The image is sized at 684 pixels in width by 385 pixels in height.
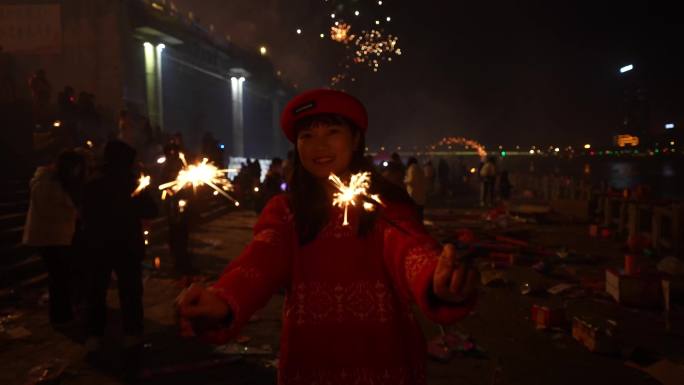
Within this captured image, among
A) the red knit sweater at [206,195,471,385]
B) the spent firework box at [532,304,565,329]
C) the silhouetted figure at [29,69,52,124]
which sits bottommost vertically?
the spent firework box at [532,304,565,329]

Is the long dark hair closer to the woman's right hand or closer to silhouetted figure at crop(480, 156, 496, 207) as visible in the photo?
the woman's right hand

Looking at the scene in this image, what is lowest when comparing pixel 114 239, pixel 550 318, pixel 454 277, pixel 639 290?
pixel 550 318

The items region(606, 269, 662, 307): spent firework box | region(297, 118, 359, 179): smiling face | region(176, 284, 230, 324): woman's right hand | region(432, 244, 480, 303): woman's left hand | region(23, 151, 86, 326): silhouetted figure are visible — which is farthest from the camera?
region(606, 269, 662, 307): spent firework box

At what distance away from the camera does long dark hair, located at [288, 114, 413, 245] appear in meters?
2.11

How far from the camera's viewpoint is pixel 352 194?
6.88ft

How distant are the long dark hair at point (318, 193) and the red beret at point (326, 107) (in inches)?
2.0

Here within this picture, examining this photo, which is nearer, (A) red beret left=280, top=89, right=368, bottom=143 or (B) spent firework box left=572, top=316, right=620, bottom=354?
(A) red beret left=280, top=89, right=368, bottom=143

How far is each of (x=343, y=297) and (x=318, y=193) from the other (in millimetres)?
508

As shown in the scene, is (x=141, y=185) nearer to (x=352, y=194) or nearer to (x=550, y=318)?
(x=352, y=194)

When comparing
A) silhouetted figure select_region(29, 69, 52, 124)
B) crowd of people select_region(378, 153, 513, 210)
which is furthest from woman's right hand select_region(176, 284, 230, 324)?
silhouetted figure select_region(29, 69, 52, 124)

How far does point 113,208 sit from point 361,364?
4477 mm

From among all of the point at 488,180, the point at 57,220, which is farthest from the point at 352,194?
the point at 488,180

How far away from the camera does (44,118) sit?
49.2ft

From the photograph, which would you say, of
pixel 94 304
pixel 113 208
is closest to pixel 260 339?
pixel 94 304
